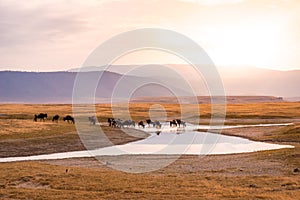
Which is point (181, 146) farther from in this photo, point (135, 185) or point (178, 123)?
point (178, 123)

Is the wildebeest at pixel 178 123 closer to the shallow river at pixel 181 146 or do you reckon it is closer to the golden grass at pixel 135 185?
the shallow river at pixel 181 146

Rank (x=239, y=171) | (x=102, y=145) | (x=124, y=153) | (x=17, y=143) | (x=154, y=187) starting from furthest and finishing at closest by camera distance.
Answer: (x=102, y=145)
(x=17, y=143)
(x=124, y=153)
(x=239, y=171)
(x=154, y=187)

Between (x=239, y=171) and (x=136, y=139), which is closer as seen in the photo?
(x=239, y=171)

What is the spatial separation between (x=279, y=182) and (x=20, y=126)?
3852 centimetres

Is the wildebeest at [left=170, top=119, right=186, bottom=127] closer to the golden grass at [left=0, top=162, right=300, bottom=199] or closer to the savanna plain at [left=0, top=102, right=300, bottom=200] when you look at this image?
the savanna plain at [left=0, top=102, right=300, bottom=200]

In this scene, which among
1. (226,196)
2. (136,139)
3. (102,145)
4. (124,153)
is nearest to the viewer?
(226,196)

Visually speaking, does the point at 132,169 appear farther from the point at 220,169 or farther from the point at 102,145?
the point at 102,145

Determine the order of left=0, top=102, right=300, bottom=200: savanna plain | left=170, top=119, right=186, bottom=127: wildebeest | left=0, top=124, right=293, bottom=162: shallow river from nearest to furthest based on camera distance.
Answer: left=0, top=102, right=300, bottom=200: savanna plain, left=0, top=124, right=293, bottom=162: shallow river, left=170, top=119, right=186, bottom=127: wildebeest

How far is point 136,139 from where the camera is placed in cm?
5316

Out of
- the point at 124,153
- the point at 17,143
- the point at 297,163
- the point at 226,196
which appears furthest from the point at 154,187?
the point at 17,143

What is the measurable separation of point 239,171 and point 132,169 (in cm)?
720

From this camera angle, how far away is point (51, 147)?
43.0m

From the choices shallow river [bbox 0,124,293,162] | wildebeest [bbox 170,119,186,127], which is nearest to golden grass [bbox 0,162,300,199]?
shallow river [bbox 0,124,293,162]

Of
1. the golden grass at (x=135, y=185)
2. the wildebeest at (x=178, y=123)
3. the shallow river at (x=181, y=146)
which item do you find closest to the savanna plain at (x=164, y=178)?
the golden grass at (x=135, y=185)
